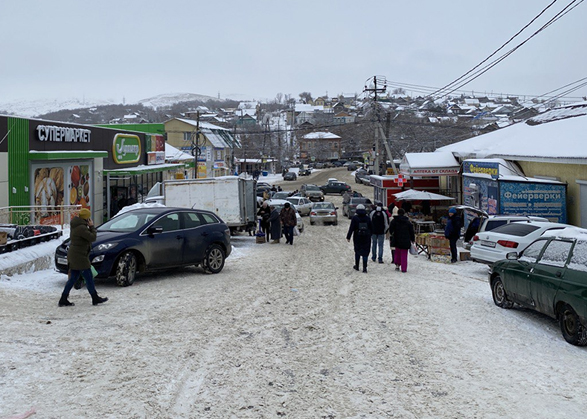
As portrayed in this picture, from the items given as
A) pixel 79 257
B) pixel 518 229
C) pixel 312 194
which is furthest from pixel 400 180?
pixel 79 257

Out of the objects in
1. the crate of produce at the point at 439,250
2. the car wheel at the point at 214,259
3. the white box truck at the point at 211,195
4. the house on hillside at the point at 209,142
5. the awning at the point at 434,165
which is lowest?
the crate of produce at the point at 439,250

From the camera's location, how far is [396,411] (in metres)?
5.48

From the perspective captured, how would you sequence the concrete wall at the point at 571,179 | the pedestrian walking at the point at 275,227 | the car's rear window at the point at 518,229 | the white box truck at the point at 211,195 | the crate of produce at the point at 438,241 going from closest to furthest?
the car's rear window at the point at 518,229 → the crate of produce at the point at 438,241 → the concrete wall at the point at 571,179 → the pedestrian walking at the point at 275,227 → the white box truck at the point at 211,195

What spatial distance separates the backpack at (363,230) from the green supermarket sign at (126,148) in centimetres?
2173

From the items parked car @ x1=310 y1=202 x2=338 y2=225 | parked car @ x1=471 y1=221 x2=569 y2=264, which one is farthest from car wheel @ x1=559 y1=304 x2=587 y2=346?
parked car @ x1=310 y1=202 x2=338 y2=225

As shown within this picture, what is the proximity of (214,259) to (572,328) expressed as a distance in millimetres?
8610

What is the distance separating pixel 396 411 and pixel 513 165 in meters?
23.2

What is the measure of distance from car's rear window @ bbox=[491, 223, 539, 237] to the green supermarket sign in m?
23.7

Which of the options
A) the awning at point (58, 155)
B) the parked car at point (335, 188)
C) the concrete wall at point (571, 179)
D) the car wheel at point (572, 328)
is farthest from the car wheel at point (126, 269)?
the parked car at point (335, 188)

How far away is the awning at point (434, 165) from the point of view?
3166cm

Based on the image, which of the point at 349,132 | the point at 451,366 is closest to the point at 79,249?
the point at 451,366

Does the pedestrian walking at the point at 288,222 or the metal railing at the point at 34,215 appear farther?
the pedestrian walking at the point at 288,222

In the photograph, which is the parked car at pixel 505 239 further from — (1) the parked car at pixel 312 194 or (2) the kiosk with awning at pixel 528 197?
(1) the parked car at pixel 312 194

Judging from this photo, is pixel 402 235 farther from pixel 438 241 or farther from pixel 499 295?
pixel 499 295
